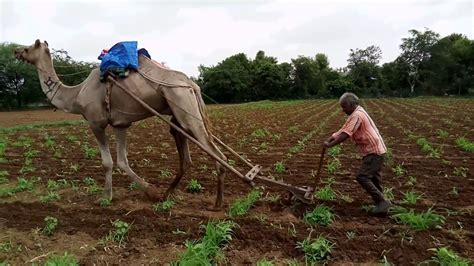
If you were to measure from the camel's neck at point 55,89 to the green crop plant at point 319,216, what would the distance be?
4.53 meters

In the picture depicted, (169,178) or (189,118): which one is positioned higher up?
(189,118)

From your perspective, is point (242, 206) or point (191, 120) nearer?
point (242, 206)

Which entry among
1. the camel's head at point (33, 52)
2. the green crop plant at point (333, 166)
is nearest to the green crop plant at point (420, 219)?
the green crop plant at point (333, 166)

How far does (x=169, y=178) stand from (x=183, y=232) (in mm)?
3477

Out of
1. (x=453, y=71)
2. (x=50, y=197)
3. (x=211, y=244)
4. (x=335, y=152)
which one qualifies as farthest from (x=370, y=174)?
(x=453, y=71)

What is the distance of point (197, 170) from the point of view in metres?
9.24

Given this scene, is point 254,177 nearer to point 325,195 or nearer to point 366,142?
point 325,195

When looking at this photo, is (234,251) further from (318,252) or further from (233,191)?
(233,191)

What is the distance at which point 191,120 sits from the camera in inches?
241

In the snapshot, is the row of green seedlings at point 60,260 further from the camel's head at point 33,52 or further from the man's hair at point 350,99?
the camel's head at point 33,52

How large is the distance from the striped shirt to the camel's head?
5.22m

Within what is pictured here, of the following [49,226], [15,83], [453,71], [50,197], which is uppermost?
[453,71]

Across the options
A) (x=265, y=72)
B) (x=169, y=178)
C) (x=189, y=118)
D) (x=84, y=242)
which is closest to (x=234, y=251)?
(x=84, y=242)

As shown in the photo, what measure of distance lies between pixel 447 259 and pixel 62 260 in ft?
12.7
